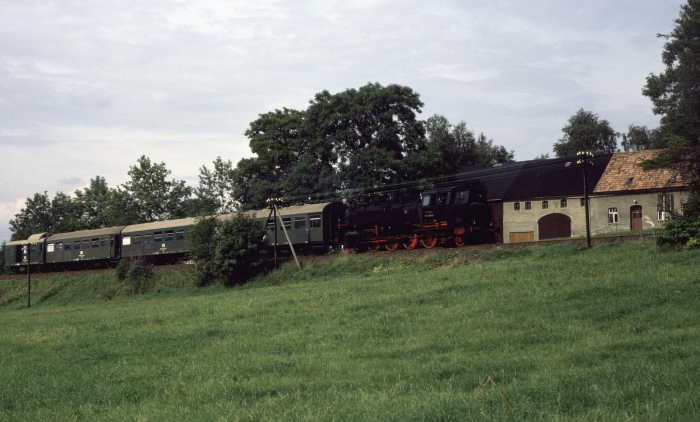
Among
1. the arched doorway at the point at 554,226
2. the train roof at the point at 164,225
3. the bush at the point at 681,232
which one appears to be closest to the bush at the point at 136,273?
the train roof at the point at 164,225

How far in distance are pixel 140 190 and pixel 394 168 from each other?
1728 inches

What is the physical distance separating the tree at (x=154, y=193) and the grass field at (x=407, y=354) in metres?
58.1

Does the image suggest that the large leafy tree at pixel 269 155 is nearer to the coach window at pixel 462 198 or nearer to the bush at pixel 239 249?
the bush at pixel 239 249

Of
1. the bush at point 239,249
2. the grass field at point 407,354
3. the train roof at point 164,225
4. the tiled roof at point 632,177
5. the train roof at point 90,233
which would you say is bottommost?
the grass field at point 407,354

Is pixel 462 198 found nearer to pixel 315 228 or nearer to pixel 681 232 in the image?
pixel 315 228

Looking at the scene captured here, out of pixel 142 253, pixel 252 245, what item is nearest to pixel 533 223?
pixel 252 245

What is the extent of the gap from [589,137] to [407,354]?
79.5 metres

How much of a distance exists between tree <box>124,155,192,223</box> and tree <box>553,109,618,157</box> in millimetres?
50871

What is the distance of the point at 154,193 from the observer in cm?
8550

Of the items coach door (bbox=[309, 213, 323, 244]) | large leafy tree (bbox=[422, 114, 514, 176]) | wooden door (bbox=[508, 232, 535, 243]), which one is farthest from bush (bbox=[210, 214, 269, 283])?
large leafy tree (bbox=[422, 114, 514, 176])

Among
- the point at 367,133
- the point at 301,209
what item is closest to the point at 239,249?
the point at 301,209

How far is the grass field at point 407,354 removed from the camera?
9242mm

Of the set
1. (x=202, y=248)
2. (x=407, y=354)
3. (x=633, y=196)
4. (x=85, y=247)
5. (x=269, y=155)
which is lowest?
(x=407, y=354)

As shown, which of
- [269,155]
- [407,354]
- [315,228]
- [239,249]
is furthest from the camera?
[269,155]
